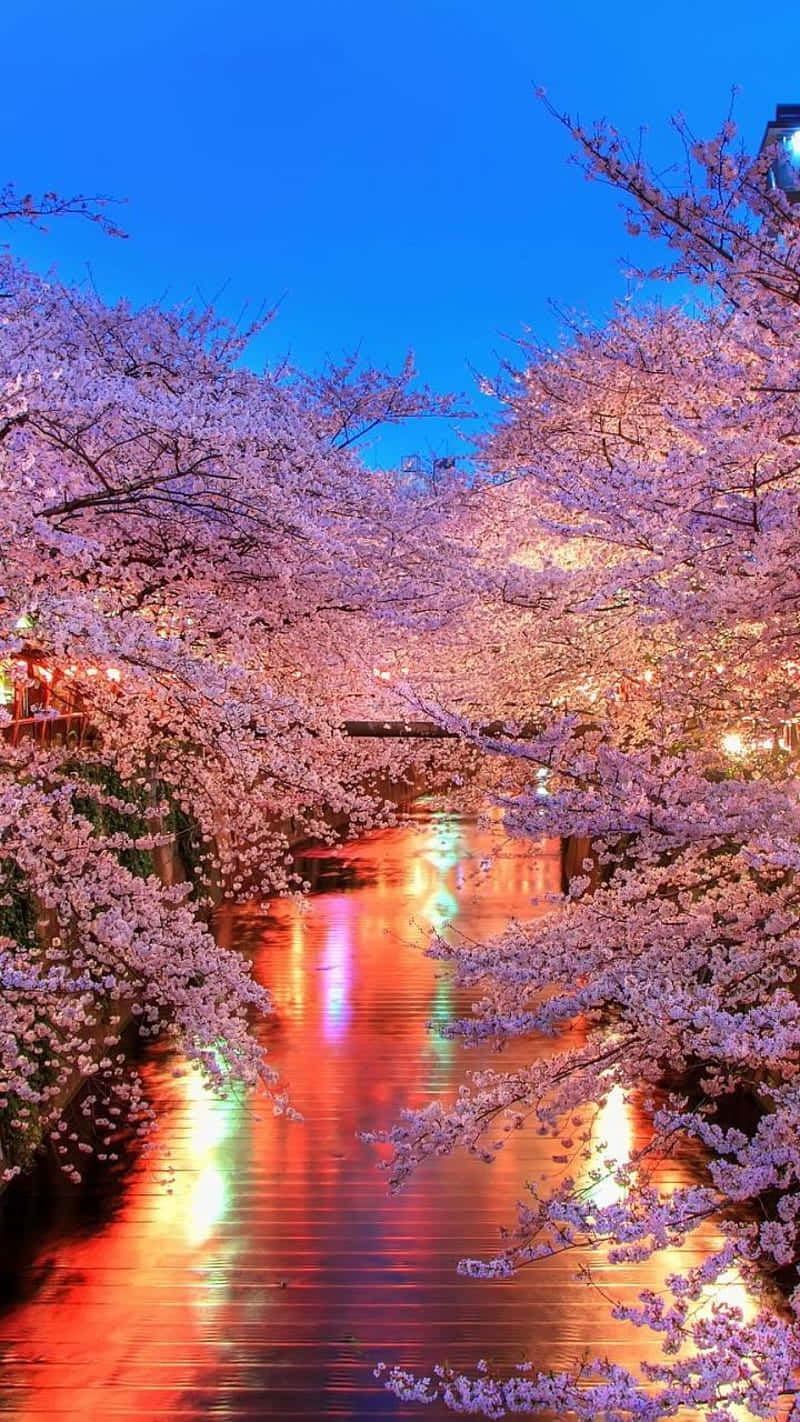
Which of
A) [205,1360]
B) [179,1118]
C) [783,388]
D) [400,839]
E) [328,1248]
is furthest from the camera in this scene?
[400,839]

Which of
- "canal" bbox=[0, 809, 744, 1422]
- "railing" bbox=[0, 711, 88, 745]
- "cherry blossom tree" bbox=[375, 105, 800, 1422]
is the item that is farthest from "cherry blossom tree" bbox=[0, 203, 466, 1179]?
"cherry blossom tree" bbox=[375, 105, 800, 1422]

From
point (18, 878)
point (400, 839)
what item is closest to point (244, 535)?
point (18, 878)

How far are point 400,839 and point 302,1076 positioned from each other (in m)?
14.2

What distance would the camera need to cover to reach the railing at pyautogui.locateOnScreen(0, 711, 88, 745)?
343 inches

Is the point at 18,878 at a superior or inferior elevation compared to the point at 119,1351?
Answer: superior

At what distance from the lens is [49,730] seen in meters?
10.2

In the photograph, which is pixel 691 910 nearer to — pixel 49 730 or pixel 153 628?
pixel 153 628

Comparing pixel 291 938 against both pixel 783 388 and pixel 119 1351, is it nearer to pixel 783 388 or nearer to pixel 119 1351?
pixel 119 1351

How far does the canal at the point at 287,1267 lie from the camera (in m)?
4.57

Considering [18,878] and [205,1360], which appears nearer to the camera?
[205,1360]

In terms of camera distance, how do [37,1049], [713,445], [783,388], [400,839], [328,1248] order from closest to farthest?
[783,388]
[713,445]
[328,1248]
[37,1049]
[400,839]

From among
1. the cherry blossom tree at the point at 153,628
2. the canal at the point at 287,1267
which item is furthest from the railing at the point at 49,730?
the canal at the point at 287,1267

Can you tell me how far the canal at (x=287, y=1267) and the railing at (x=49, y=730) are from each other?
2.72m

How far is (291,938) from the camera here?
1346cm
